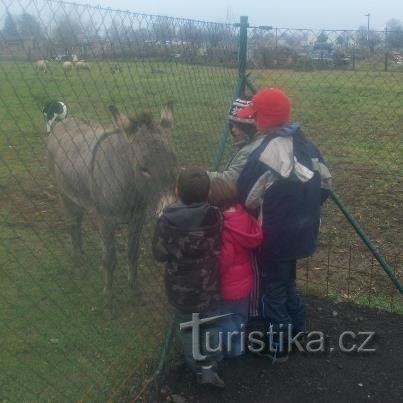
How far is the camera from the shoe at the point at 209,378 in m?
3.86

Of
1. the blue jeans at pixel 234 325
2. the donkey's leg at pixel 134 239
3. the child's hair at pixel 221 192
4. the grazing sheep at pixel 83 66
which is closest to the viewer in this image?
the grazing sheep at pixel 83 66

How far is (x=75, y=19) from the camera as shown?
3039 mm

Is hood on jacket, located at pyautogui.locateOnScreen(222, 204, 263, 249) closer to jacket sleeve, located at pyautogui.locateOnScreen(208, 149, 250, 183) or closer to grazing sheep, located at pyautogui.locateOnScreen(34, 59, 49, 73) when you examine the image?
jacket sleeve, located at pyautogui.locateOnScreen(208, 149, 250, 183)

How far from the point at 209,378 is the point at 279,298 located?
0.78 m


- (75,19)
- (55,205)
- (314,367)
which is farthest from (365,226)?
(75,19)

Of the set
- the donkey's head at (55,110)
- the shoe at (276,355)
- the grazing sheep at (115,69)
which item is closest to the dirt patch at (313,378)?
the shoe at (276,355)

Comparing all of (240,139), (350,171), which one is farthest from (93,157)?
(350,171)

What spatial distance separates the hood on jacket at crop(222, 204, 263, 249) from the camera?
12.3ft

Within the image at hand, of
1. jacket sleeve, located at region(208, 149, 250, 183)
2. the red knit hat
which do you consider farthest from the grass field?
jacket sleeve, located at region(208, 149, 250, 183)

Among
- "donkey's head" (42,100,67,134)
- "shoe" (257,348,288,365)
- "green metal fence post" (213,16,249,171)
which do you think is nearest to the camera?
"shoe" (257,348,288,365)

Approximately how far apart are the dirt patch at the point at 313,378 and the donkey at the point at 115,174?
52.5 inches

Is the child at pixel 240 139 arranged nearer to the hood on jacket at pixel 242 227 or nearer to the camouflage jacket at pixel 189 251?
the hood on jacket at pixel 242 227

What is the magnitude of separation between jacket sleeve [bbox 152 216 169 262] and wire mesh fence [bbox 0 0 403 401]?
722 millimetres

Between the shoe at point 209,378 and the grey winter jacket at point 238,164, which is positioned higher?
the grey winter jacket at point 238,164
